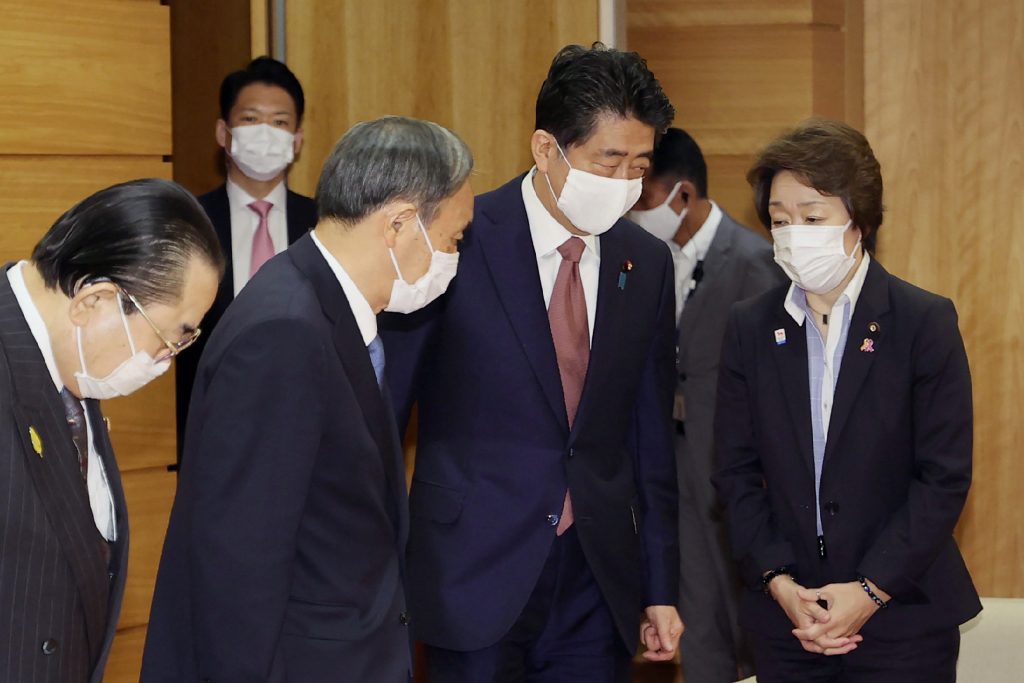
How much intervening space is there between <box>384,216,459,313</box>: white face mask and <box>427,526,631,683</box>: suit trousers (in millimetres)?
654

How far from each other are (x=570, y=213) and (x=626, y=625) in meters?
0.89

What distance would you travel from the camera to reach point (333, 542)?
2174 mm

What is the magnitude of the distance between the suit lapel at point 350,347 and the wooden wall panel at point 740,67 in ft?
12.3

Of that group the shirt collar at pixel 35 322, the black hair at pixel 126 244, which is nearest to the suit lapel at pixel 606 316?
the black hair at pixel 126 244

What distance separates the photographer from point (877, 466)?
2934 millimetres

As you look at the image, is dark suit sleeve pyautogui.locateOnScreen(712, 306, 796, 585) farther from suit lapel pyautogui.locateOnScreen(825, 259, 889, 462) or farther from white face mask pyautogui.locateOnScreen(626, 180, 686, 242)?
white face mask pyautogui.locateOnScreen(626, 180, 686, 242)

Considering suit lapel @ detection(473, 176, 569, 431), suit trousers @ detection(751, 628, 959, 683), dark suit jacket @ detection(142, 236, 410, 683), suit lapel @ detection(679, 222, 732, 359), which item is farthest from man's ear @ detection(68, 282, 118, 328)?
suit lapel @ detection(679, 222, 732, 359)

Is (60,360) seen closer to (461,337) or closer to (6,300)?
(6,300)

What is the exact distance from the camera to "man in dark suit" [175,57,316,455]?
460 cm

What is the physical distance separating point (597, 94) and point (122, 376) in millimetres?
1259

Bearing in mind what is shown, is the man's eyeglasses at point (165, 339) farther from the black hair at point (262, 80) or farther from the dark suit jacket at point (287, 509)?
the black hair at point (262, 80)

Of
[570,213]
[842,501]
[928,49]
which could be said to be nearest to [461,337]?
[570,213]

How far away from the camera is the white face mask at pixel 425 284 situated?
8.00ft

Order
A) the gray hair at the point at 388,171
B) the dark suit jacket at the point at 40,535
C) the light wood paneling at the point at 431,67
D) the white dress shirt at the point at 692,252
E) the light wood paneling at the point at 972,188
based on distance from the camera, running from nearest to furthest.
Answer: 1. the dark suit jacket at the point at 40,535
2. the gray hair at the point at 388,171
3. the light wood paneling at the point at 431,67
4. the light wood paneling at the point at 972,188
5. the white dress shirt at the point at 692,252
